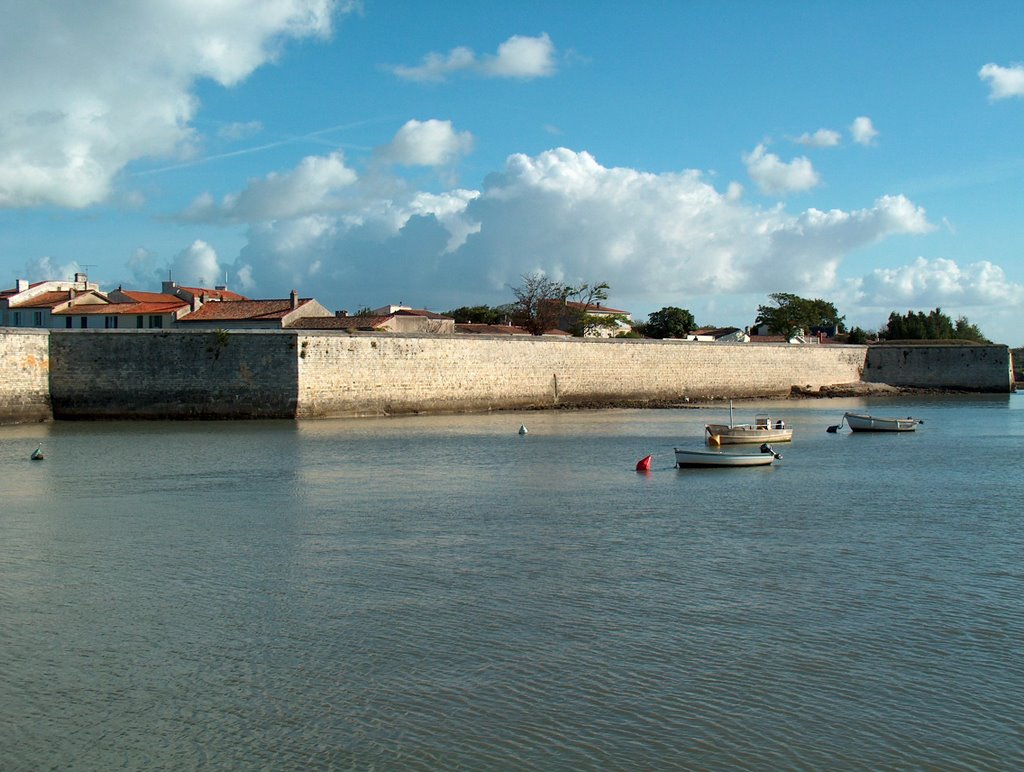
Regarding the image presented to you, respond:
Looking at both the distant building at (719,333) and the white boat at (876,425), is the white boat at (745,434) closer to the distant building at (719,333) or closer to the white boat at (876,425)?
the white boat at (876,425)

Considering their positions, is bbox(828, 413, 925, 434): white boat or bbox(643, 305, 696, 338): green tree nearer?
bbox(828, 413, 925, 434): white boat

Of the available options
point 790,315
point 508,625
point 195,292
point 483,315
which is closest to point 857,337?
point 790,315

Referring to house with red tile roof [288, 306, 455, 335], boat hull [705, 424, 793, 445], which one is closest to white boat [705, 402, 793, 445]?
boat hull [705, 424, 793, 445]

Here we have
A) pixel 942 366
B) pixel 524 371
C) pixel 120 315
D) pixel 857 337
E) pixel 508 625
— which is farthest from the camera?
pixel 857 337

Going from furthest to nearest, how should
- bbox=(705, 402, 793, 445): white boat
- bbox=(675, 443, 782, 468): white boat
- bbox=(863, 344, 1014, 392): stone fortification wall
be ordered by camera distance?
bbox=(863, 344, 1014, 392): stone fortification wall < bbox=(705, 402, 793, 445): white boat < bbox=(675, 443, 782, 468): white boat

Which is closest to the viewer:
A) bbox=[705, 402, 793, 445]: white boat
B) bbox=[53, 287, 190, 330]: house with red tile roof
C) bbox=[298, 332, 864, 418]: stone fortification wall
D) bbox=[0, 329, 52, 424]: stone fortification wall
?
bbox=[705, 402, 793, 445]: white boat

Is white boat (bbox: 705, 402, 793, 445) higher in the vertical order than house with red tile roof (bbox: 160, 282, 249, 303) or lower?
lower

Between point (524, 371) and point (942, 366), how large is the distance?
95.5 feet

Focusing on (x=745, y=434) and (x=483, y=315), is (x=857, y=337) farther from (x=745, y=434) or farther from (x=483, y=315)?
(x=745, y=434)

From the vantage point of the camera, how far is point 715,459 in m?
19.9

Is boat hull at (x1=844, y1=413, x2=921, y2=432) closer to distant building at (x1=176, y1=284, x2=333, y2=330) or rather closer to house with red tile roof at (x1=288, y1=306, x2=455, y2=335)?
house with red tile roof at (x1=288, y1=306, x2=455, y2=335)

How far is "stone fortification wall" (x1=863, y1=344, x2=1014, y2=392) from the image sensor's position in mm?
56438

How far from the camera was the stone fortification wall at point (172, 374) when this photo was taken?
30.5 m

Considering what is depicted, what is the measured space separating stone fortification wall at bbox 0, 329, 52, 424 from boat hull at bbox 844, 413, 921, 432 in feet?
77.5
